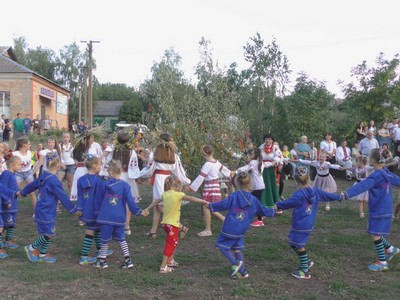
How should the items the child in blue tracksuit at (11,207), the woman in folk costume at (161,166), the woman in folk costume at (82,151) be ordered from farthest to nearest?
the woman in folk costume at (82,151), the woman in folk costume at (161,166), the child in blue tracksuit at (11,207)

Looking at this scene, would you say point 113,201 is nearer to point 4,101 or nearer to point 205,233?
point 205,233

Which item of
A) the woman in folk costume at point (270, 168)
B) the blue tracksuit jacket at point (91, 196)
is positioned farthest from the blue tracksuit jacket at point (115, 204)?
the woman in folk costume at point (270, 168)

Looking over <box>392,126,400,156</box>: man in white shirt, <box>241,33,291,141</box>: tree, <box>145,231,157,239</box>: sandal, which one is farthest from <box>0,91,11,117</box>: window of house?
<box>145,231,157,239</box>: sandal

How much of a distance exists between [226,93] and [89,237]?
4648 mm

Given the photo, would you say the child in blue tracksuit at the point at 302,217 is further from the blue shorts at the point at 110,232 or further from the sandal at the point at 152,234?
the sandal at the point at 152,234

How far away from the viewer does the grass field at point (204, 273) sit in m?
5.59

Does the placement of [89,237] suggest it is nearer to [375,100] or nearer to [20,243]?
[20,243]


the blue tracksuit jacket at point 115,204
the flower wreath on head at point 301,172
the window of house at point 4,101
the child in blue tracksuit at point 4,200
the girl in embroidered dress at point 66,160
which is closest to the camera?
the flower wreath on head at point 301,172

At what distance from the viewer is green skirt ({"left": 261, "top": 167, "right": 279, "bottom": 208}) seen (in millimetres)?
10703

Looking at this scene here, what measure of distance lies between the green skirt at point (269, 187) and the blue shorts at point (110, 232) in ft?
16.0

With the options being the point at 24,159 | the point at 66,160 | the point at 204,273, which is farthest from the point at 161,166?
the point at 24,159

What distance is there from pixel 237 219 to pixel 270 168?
4.76 m

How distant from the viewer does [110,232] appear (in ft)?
21.4

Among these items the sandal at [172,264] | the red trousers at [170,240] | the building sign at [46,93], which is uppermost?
the building sign at [46,93]
